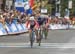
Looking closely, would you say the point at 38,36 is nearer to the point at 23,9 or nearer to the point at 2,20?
the point at 2,20

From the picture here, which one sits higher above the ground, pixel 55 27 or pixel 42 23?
pixel 42 23

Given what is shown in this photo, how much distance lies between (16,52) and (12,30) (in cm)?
1452

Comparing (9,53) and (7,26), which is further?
(7,26)

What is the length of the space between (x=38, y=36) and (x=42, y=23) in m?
3.69

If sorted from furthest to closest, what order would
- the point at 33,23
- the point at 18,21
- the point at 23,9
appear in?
the point at 23,9 → the point at 18,21 → the point at 33,23

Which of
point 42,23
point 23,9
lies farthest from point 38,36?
point 23,9

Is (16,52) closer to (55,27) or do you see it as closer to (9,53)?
(9,53)

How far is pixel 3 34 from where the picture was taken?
30359 mm

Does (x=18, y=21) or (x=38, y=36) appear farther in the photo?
(x=18, y=21)

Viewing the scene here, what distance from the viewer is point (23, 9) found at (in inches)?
1757

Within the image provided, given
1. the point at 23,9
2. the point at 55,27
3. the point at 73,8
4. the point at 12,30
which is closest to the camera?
the point at 12,30

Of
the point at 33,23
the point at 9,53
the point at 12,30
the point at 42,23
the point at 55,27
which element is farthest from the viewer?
the point at 55,27

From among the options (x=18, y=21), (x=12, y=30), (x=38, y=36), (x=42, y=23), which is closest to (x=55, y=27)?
(x=18, y=21)

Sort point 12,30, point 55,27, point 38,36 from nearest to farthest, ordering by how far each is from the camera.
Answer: point 38,36, point 12,30, point 55,27
